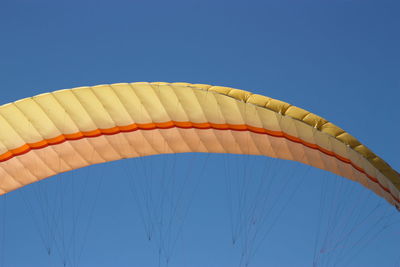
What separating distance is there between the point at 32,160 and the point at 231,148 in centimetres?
716

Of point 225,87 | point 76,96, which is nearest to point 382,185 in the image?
point 225,87

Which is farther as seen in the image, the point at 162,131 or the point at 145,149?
the point at 145,149

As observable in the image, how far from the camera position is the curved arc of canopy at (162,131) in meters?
28.7

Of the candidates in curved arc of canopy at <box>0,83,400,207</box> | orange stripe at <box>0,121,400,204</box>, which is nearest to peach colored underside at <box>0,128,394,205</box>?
curved arc of canopy at <box>0,83,400,207</box>

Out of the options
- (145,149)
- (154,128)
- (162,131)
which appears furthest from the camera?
(145,149)

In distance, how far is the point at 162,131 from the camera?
31312 mm

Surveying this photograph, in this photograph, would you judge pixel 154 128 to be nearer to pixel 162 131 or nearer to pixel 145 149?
pixel 162 131

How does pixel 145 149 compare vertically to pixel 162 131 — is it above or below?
below

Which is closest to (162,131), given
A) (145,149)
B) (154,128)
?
(154,128)

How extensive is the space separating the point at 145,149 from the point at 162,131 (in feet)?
4.61

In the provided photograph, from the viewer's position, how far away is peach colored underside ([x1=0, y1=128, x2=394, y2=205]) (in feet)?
99.1

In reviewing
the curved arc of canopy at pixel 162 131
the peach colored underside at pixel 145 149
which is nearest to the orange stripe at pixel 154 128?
the curved arc of canopy at pixel 162 131

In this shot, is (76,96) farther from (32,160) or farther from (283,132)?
(283,132)

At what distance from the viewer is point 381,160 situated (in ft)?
90.9
